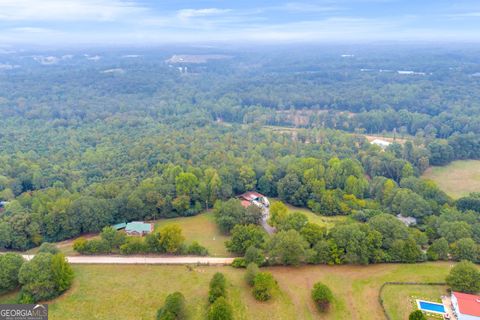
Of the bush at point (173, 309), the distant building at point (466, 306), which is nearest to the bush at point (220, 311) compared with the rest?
the bush at point (173, 309)

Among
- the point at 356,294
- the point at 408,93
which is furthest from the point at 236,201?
the point at 408,93

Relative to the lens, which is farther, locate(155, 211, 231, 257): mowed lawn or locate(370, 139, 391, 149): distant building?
locate(370, 139, 391, 149): distant building

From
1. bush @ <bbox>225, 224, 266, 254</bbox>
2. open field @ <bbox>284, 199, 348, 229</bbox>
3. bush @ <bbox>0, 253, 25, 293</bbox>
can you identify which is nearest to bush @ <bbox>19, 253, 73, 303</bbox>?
bush @ <bbox>0, 253, 25, 293</bbox>

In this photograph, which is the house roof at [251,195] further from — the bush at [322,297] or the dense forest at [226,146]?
the bush at [322,297]

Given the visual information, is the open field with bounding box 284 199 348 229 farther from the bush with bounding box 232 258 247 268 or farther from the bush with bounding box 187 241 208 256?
the bush with bounding box 187 241 208 256

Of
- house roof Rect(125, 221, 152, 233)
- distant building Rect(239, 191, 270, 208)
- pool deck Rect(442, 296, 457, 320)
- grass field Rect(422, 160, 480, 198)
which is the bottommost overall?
grass field Rect(422, 160, 480, 198)

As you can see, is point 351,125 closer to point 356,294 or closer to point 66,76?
point 356,294
